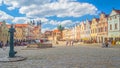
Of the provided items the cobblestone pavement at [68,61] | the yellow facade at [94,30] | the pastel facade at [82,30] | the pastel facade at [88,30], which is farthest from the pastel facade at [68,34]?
the cobblestone pavement at [68,61]

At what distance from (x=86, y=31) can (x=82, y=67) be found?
289 feet

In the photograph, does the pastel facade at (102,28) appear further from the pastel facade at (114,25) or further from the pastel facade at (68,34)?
the pastel facade at (68,34)

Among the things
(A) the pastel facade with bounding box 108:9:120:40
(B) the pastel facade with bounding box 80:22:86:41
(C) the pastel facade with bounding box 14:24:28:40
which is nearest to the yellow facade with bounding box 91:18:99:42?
(B) the pastel facade with bounding box 80:22:86:41

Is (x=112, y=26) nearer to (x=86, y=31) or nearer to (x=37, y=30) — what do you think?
(x=86, y=31)

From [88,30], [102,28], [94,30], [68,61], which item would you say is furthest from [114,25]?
[68,61]

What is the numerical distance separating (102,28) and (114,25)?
10.5 meters

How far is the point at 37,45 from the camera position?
5116cm

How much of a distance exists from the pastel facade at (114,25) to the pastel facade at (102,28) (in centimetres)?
321

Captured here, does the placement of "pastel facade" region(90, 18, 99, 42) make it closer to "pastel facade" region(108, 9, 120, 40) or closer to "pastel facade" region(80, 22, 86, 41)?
"pastel facade" region(80, 22, 86, 41)

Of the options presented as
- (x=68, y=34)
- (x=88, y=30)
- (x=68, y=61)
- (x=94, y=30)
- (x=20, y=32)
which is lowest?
(x=68, y=61)

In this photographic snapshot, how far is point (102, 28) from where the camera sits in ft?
264

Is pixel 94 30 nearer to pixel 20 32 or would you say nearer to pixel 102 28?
pixel 102 28

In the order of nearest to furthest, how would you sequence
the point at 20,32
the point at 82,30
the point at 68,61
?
1. the point at 68,61
2. the point at 82,30
3. the point at 20,32

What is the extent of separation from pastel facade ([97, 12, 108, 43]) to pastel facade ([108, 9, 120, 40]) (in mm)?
3209
